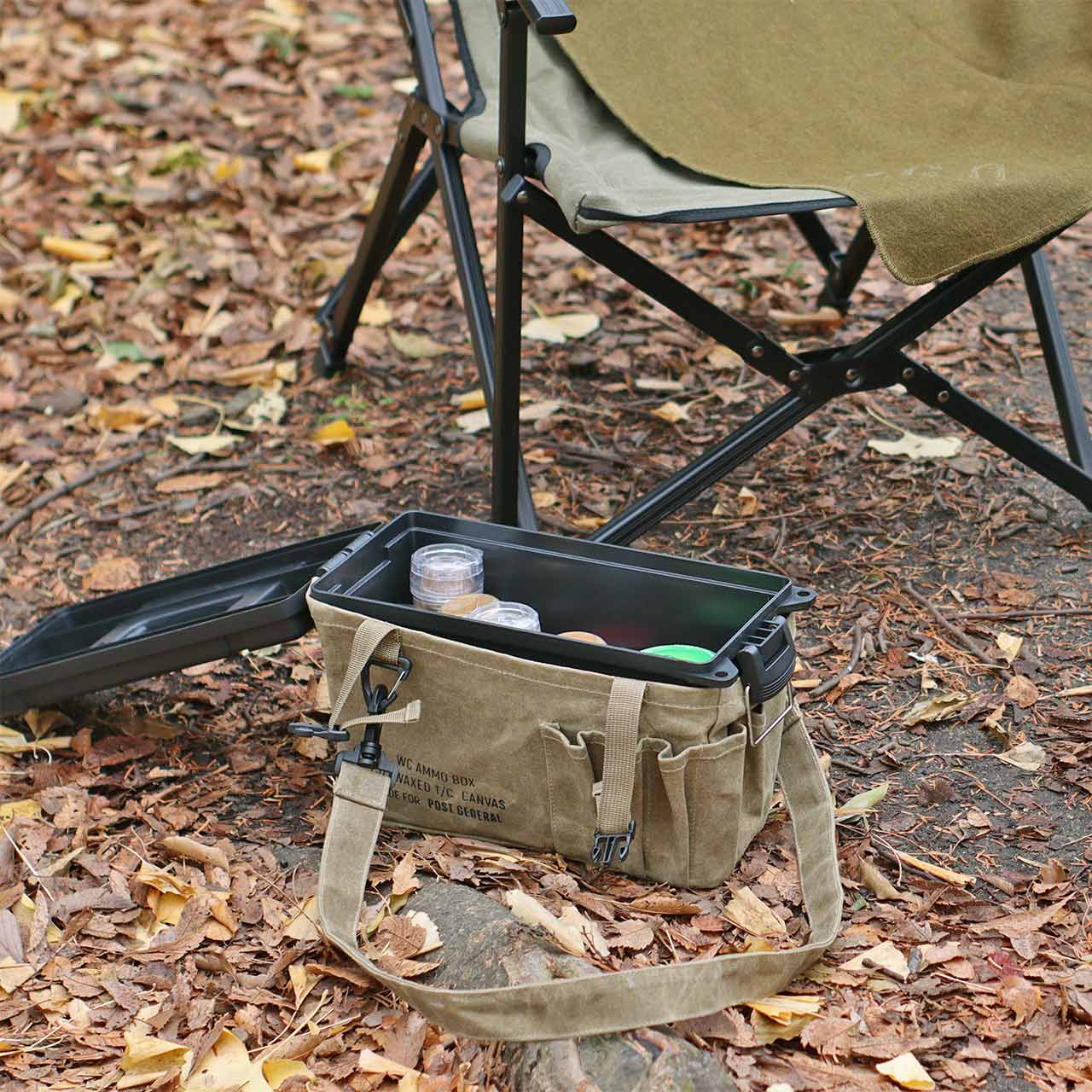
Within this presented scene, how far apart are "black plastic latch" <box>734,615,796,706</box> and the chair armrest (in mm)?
835

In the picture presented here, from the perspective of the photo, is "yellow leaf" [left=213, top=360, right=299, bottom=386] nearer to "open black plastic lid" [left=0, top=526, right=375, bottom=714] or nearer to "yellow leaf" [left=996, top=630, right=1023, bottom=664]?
"open black plastic lid" [left=0, top=526, right=375, bottom=714]

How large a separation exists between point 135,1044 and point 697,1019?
62 centimetres

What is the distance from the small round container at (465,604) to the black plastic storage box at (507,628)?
59mm

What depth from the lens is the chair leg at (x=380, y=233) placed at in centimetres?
257

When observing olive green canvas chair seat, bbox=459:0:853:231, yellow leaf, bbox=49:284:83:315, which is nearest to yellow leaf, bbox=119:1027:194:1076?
olive green canvas chair seat, bbox=459:0:853:231

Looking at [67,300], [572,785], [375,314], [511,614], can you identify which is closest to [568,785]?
[572,785]

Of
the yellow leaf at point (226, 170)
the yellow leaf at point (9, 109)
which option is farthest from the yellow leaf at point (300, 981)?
the yellow leaf at point (9, 109)

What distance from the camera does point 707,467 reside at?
211 centimetres

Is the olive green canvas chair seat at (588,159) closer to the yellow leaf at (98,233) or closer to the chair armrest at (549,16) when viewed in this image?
the chair armrest at (549,16)

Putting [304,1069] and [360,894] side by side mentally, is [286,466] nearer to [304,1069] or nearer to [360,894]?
[360,894]

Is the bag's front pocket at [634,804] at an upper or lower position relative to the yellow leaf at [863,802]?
upper

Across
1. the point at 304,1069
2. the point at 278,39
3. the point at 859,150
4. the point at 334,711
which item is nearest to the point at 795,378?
the point at 859,150

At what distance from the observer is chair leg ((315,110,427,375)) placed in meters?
2.57

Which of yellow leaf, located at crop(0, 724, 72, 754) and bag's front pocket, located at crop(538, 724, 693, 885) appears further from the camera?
yellow leaf, located at crop(0, 724, 72, 754)
